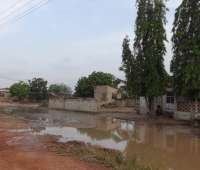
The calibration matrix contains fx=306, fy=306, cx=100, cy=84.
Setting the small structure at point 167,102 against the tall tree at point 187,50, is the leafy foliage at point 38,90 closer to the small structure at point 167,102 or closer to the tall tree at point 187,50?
the small structure at point 167,102

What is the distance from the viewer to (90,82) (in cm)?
4997

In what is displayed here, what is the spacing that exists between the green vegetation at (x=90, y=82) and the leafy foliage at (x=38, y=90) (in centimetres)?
1365

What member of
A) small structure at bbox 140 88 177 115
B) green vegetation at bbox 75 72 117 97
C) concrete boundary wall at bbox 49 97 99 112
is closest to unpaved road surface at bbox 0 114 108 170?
small structure at bbox 140 88 177 115

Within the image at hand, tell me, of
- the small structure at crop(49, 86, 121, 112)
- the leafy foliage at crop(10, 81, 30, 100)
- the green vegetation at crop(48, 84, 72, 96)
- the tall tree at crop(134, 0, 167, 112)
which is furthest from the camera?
the green vegetation at crop(48, 84, 72, 96)

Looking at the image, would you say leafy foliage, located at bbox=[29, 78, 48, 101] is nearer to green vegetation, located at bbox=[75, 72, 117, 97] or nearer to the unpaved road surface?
green vegetation, located at bbox=[75, 72, 117, 97]

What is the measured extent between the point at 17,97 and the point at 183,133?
51295mm

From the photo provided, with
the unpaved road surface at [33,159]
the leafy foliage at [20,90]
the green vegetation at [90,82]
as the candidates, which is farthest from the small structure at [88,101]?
the unpaved road surface at [33,159]

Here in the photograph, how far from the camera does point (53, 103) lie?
44938mm

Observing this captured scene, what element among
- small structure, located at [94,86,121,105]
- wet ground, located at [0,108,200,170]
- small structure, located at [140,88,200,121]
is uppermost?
small structure, located at [94,86,121,105]

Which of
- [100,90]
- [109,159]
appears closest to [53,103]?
[100,90]

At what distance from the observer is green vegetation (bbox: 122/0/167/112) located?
82.8ft

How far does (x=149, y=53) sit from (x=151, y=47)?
0.53m

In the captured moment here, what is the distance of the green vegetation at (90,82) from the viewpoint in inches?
1945

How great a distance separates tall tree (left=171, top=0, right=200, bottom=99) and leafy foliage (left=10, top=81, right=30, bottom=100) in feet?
143
